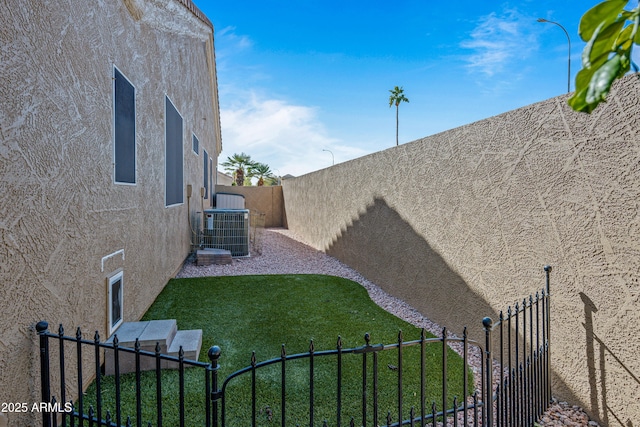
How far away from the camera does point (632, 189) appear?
254 cm

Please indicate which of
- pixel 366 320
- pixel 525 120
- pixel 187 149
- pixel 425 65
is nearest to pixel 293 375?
pixel 366 320

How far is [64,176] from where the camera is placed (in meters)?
2.65

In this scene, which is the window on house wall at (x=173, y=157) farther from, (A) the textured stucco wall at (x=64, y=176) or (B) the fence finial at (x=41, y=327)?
(B) the fence finial at (x=41, y=327)

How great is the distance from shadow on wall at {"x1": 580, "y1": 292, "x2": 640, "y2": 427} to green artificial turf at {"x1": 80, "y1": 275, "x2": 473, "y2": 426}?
1.09 metres

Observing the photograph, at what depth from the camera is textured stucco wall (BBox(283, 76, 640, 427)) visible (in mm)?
2604

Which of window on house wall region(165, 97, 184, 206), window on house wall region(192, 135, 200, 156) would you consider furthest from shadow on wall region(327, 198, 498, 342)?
window on house wall region(192, 135, 200, 156)

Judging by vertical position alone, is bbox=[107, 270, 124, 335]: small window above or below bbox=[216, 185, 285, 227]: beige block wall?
below

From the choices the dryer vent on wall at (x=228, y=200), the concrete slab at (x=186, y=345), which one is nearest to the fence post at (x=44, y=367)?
the concrete slab at (x=186, y=345)

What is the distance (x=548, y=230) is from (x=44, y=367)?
433 cm

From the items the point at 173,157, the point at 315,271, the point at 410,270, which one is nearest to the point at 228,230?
the point at 315,271

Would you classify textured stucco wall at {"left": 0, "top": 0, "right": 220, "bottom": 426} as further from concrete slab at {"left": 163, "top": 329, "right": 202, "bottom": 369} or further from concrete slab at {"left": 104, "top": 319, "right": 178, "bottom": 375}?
concrete slab at {"left": 163, "top": 329, "right": 202, "bottom": 369}

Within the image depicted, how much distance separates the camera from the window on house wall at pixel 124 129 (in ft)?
12.5

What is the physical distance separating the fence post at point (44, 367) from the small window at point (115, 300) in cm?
137

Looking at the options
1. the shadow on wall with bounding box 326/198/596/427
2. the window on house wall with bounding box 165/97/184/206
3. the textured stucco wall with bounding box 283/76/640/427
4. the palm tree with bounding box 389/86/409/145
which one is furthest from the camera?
the palm tree with bounding box 389/86/409/145
